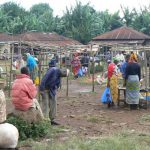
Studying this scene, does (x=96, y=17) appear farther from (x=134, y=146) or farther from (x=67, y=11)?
(x=134, y=146)

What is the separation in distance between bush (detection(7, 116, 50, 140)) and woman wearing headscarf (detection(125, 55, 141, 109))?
15.5 feet

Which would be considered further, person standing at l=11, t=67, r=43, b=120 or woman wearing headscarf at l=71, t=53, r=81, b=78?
woman wearing headscarf at l=71, t=53, r=81, b=78

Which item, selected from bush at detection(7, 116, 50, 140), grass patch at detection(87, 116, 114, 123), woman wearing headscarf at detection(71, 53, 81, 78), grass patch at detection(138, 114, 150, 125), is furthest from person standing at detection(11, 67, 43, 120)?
woman wearing headscarf at detection(71, 53, 81, 78)

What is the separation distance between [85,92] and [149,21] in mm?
36681

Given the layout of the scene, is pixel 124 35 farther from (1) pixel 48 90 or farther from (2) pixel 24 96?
(2) pixel 24 96

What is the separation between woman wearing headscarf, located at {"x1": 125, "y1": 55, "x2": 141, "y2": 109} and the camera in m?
13.6

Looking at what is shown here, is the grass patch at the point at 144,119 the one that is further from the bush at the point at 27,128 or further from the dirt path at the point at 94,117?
the bush at the point at 27,128

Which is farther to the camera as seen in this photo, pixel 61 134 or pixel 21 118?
pixel 61 134

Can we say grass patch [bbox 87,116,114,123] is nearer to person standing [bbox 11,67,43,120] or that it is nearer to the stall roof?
person standing [bbox 11,67,43,120]

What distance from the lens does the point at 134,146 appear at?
848 centimetres

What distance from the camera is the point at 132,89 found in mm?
13742

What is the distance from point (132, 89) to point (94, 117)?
1918 millimetres

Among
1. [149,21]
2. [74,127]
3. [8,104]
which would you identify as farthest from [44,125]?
[149,21]

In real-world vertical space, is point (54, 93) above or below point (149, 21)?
below
